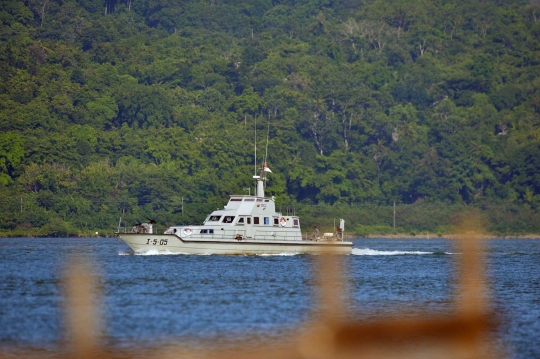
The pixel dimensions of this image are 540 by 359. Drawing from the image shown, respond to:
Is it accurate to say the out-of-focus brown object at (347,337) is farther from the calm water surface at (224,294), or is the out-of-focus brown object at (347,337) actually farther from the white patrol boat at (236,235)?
the white patrol boat at (236,235)

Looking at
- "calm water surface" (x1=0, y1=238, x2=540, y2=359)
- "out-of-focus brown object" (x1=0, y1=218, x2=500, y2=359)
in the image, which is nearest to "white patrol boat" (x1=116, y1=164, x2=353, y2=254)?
"calm water surface" (x1=0, y1=238, x2=540, y2=359)

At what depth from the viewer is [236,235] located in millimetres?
84500

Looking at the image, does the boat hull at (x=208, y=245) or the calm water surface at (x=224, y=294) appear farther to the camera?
the boat hull at (x=208, y=245)

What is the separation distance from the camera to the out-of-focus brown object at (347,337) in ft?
134

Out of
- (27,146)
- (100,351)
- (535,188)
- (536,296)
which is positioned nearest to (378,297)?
(536,296)

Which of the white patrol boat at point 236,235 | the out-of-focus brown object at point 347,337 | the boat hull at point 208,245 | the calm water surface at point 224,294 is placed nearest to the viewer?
the out-of-focus brown object at point 347,337

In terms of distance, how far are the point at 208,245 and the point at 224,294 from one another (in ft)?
81.5

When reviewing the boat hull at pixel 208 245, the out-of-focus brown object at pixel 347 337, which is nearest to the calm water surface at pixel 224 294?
the boat hull at pixel 208 245

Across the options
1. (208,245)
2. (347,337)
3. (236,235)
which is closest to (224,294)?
(347,337)

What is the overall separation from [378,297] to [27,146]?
120m

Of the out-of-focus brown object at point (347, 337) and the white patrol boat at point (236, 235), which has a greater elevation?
the white patrol boat at point (236, 235)

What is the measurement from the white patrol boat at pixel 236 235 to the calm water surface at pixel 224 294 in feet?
2.52

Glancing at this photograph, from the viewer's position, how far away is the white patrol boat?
83.6 meters

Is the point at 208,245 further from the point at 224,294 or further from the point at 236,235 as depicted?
the point at 224,294
